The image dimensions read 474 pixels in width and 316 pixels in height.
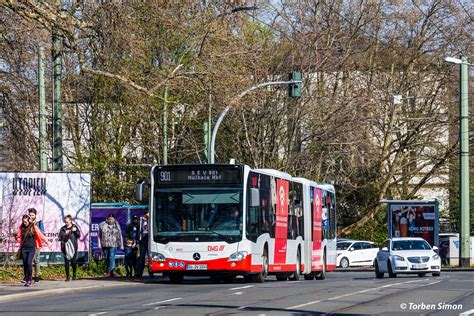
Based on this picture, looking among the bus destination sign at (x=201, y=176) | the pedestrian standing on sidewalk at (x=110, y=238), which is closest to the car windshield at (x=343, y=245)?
the pedestrian standing on sidewalk at (x=110, y=238)

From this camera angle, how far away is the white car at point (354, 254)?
54.1 meters

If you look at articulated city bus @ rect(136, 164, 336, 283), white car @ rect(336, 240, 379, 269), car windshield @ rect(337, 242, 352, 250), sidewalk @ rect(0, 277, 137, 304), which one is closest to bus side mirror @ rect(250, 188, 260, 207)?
articulated city bus @ rect(136, 164, 336, 283)

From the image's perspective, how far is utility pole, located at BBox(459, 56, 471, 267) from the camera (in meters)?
45.4

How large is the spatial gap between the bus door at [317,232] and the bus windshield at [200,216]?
7234 millimetres

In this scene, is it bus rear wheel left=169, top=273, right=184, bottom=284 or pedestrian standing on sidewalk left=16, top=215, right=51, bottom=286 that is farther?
bus rear wheel left=169, top=273, right=184, bottom=284

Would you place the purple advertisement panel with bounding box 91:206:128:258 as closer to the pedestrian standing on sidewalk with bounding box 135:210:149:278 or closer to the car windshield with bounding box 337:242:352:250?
the pedestrian standing on sidewalk with bounding box 135:210:149:278

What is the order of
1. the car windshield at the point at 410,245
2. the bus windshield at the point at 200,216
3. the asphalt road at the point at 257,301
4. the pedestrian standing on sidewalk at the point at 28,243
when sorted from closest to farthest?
the asphalt road at the point at 257,301 < the pedestrian standing on sidewalk at the point at 28,243 < the bus windshield at the point at 200,216 < the car windshield at the point at 410,245

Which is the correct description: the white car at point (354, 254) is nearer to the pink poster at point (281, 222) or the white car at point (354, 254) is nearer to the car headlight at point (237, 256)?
the pink poster at point (281, 222)

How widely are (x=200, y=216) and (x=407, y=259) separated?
32.7ft

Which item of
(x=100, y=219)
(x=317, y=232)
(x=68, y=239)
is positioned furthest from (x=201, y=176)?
(x=100, y=219)

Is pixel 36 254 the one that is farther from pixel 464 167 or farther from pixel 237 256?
pixel 464 167

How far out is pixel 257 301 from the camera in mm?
19875

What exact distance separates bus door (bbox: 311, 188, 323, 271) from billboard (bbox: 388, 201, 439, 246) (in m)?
12.4

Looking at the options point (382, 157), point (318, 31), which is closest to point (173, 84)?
point (318, 31)
